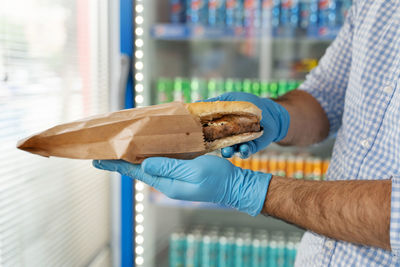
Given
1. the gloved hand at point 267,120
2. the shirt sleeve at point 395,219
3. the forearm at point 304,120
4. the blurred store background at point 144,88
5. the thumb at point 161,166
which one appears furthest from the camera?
the blurred store background at point 144,88

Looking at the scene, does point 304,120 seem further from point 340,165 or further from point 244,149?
point 244,149

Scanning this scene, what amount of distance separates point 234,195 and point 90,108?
4.57ft

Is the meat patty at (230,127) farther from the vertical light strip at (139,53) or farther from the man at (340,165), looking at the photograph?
the vertical light strip at (139,53)

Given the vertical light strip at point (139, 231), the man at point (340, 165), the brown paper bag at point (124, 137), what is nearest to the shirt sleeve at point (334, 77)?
the man at point (340, 165)

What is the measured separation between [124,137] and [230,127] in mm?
279

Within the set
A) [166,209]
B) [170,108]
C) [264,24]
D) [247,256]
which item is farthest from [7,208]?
[264,24]

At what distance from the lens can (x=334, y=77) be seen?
1391 millimetres

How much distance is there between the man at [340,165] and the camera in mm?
855

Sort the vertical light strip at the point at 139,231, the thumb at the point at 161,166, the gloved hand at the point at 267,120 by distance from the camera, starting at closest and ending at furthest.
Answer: the thumb at the point at 161,166, the gloved hand at the point at 267,120, the vertical light strip at the point at 139,231

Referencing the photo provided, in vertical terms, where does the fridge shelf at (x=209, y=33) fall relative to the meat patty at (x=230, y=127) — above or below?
above

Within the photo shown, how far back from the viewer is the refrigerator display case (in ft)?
6.82

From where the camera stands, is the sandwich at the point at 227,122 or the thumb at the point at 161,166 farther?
Answer: the sandwich at the point at 227,122

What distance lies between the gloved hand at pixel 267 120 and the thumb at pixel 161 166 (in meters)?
0.25

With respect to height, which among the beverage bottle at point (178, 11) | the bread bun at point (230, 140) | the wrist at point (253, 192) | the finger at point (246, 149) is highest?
the beverage bottle at point (178, 11)
